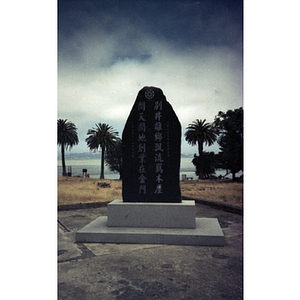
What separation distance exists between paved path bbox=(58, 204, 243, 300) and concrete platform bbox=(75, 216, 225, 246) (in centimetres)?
12

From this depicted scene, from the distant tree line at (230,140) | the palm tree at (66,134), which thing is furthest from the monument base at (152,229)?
the palm tree at (66,134)

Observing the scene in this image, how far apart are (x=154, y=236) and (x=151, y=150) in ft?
4.83

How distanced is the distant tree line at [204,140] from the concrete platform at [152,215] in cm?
1007

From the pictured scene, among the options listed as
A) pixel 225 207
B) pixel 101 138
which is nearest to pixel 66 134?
pixel 101 138

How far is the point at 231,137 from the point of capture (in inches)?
570

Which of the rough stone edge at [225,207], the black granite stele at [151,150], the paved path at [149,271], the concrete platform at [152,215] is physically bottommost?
the paved path at [149,271]

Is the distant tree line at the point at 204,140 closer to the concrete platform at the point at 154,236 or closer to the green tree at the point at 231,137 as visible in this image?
the green tree at the point at 231,137

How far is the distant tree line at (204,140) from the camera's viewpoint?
14421 millimetres

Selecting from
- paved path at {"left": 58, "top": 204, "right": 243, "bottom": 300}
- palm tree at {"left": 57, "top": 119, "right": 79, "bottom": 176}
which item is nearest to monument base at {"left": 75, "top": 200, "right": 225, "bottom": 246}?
paved path at {"left": 58, "top": 204, "right": 243, "bottom": 300}

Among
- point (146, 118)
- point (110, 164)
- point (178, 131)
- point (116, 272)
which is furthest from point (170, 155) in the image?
point (110, 164)

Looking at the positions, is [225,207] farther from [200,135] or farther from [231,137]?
[200,135]

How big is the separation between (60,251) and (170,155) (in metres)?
2.30

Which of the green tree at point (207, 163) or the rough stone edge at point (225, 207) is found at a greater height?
the green tree at point (207, 163)
